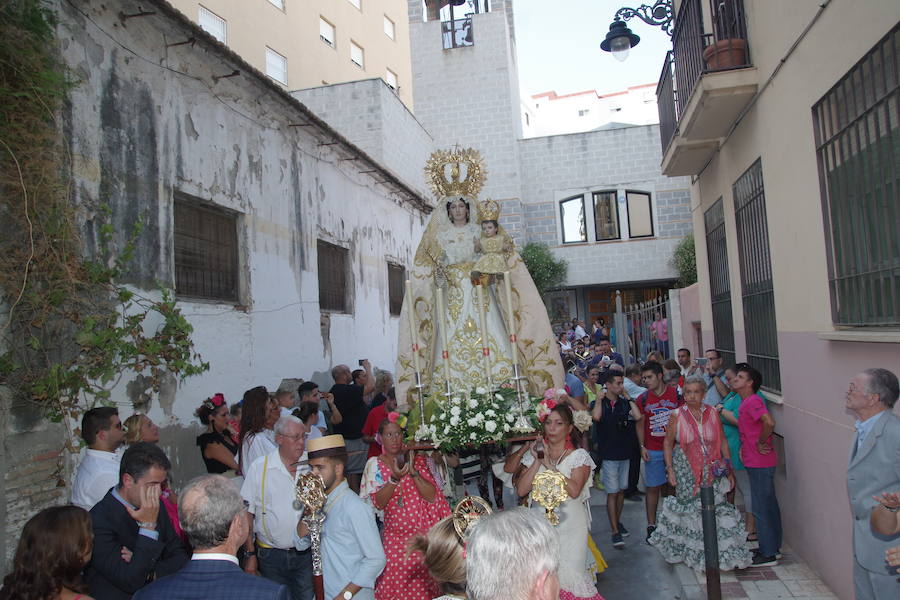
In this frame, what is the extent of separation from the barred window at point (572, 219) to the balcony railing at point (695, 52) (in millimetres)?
12331

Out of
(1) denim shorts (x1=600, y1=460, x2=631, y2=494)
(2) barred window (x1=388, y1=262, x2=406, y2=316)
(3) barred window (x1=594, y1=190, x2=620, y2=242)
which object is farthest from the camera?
(3) barred window (x1=594, y1=190, x2=620, y2=242)

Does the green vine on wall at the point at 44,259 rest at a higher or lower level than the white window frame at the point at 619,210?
lower

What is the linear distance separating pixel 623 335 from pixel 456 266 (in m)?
10.5

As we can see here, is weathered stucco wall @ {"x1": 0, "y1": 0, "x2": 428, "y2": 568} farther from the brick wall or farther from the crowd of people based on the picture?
the crowd of people

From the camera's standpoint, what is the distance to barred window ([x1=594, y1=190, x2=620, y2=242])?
2283cm

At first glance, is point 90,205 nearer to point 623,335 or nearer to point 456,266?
point 456,266

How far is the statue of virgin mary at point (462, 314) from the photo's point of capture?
5.84m

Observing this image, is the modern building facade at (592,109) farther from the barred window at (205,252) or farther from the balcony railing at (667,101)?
the barred window at (205,252)

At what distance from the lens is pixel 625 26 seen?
9094mm

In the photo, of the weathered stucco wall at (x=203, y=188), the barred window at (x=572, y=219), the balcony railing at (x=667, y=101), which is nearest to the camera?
the weathered stucco wall at (x=203, y=188)

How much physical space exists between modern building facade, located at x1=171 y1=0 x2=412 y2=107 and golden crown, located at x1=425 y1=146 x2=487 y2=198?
12722 mm

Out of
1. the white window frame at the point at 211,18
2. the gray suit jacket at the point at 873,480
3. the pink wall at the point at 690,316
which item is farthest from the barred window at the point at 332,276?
the white window frame at the point at 211,18

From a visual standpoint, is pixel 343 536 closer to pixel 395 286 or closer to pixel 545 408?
pixel 545 408

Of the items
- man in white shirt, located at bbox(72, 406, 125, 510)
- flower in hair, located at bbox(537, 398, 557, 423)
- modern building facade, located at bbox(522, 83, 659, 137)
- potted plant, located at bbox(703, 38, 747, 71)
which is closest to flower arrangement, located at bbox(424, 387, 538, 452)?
flower in hair, located at bbox(537, 398, 557, 423)
